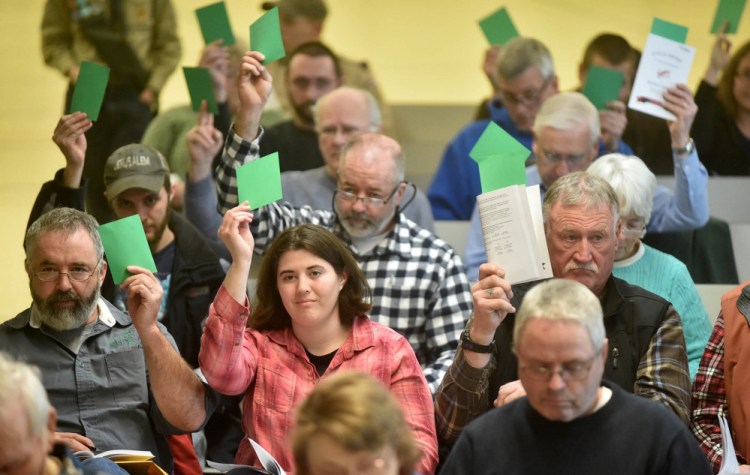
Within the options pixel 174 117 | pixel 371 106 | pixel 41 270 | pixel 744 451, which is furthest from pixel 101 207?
pixel 744 451

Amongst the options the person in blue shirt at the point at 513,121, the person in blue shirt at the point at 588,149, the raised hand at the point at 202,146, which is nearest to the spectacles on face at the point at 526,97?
the person in blue shirt at the point at 513,121

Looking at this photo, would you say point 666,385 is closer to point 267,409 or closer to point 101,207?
point 267,409

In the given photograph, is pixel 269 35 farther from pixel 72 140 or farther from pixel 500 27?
pixel 500 27

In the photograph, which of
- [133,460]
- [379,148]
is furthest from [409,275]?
[133,460]

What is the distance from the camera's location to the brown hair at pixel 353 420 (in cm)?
221

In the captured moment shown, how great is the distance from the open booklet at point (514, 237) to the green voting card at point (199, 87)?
167 cm

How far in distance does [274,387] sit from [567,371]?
97 cm

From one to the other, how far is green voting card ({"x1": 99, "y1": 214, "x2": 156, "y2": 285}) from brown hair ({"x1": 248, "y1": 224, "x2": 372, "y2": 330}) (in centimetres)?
31

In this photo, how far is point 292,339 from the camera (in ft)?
10.8

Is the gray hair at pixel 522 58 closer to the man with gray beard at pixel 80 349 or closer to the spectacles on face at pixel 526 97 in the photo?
the spectacles on face at pixel 526 97

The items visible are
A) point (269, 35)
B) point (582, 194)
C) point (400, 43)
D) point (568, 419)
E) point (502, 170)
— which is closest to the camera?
point (568, 419)

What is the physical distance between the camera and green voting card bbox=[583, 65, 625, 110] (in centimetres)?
477

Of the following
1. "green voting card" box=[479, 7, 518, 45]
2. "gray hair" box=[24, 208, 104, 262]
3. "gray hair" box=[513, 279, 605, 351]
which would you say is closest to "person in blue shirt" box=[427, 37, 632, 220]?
"green voting card" box=[479, 7, 518, 45]

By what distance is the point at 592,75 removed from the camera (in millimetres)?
4773
